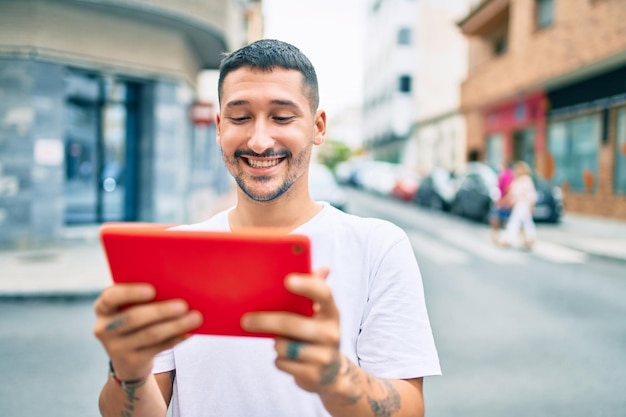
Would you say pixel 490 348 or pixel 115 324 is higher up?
pixel 115 324

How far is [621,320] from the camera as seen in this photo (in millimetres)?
6648

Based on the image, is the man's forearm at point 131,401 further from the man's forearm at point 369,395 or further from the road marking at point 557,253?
the road marking at point 557,253

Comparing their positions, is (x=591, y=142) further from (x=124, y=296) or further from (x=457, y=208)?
(x=124, y=296)

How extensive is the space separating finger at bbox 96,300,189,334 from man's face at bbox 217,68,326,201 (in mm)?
553

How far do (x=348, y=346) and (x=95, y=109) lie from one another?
13.3 metres

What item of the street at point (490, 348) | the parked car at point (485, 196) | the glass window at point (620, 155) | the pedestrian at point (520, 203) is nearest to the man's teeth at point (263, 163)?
the street at point (490, 348)

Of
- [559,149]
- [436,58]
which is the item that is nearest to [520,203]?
[559,149]

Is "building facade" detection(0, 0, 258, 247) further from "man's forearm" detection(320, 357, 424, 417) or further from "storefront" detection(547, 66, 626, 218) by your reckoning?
"storefront" detection(547, 66, 626, 218)

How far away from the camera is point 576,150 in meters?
20.5

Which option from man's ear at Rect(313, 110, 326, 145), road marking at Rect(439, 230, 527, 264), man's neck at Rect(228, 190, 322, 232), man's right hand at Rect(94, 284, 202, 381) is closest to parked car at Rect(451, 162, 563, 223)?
road marking at Rect(439, 230, 527, 264)

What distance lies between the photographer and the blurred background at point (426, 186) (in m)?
5.05

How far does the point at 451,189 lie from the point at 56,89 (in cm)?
1372

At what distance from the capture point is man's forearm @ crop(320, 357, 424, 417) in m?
1.12

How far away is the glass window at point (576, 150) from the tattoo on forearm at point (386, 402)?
65.3 feet
